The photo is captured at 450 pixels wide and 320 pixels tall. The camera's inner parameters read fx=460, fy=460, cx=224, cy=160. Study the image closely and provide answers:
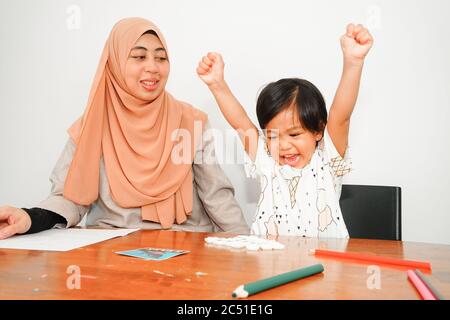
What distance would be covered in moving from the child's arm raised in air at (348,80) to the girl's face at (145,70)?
2.03 feet

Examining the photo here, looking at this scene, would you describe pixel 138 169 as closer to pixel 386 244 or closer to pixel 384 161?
pixel 386 244

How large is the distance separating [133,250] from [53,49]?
5.38 ft

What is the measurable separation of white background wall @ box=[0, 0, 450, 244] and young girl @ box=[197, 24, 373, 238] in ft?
1.77

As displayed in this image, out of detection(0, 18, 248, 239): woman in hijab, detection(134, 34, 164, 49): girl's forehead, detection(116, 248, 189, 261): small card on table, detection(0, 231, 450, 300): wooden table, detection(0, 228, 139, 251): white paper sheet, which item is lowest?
detection(0, 228, 139, 251): white paper sheet

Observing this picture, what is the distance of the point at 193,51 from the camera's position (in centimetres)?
208

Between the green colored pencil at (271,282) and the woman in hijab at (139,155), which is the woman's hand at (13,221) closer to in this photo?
the woman in hijab at (139,155)

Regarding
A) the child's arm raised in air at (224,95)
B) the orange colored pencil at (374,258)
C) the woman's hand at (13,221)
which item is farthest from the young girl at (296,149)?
the woman's hand at (13,221)

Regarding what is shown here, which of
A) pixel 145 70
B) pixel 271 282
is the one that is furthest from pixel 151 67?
pixel 271 282

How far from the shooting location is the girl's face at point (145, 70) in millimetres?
1583

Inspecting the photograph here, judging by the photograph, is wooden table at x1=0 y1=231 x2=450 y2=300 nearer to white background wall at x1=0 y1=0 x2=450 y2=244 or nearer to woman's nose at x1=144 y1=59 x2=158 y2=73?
woman's nose at x1=144 y1=59 x2=158 y2=73

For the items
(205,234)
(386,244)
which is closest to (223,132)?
(205,234)

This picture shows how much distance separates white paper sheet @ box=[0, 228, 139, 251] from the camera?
0.98m

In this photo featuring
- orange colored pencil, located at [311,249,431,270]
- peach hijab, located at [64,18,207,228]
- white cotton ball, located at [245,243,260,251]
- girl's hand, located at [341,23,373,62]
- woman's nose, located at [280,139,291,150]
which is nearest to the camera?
orange colored pencil, located at [311,249,431,270]

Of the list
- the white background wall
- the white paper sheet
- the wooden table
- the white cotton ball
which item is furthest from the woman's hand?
the white background wall
